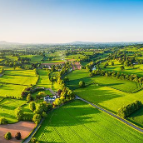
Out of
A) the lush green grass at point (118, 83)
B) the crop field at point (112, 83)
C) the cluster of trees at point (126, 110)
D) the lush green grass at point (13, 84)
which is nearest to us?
the cluster of trees at point (126, 110)

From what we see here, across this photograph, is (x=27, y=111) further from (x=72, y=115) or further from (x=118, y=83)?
(x=118, y=83)

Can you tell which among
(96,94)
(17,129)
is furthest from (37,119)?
(96,94)

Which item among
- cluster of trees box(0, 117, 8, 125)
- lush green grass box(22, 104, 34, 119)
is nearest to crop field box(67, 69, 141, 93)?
lush green grass box(22, 104, 34, 119)

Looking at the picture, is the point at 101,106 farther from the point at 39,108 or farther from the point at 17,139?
the point at 17,139

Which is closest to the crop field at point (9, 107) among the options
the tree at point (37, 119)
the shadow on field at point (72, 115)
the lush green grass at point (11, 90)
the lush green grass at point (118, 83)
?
the lush green grass at point (11, 90)

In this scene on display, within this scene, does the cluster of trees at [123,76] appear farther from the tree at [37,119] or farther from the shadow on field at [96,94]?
the tree at [37,119]

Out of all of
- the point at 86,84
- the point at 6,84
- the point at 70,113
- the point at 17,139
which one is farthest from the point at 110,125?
the point at 6,84
